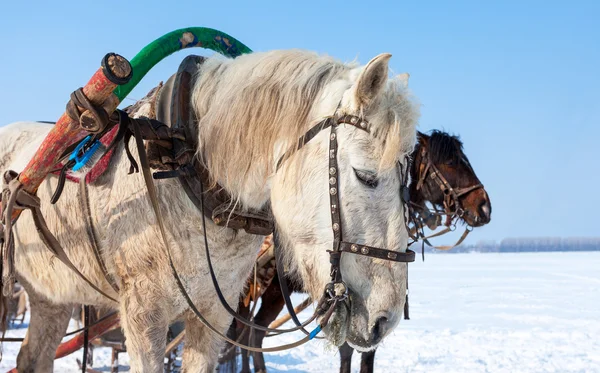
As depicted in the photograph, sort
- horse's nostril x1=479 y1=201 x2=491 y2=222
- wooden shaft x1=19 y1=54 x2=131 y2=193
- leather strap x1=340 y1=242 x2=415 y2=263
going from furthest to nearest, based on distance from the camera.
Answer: horse's nostril x1=479 y1=201 x2=491 y2=222, wooden shaft x1=19 y1=54 x2=131 y2=193, leather strap x1=340 y1=242 x2=415 y2=263

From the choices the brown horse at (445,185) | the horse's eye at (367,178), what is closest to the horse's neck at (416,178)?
the brown horse at (445,185)

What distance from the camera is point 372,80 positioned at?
6.11 feet

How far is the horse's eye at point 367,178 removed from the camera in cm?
182

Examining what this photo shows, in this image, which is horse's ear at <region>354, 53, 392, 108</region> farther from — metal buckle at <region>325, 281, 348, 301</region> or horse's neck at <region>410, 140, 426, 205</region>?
horse's neck at <region>410, 140, 426, 205</region>

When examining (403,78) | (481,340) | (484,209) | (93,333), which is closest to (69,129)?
(403,78)

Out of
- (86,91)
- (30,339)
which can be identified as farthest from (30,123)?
(86,91)

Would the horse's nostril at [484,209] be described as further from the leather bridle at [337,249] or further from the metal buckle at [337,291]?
the metal buckle at [337,291]

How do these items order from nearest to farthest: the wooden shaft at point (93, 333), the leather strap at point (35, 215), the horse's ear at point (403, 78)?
the horse's ear at point (403, 78), the leather strap at point (35, 215), the wooden shaft at point (93, 333)

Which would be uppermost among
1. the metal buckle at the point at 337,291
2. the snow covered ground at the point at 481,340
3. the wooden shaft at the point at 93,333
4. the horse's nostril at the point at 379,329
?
the metal buckle at the point at 337,291

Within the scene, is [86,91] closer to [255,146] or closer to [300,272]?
[255,146]

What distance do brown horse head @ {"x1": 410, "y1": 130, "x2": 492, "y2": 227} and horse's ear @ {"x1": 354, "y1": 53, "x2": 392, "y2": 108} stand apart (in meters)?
3.86

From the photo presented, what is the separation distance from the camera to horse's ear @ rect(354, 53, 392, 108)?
5.93 feet

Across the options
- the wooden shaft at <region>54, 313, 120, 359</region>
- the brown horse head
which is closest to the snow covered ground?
the brown horse head

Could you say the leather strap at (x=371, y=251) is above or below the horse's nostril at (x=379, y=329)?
above
